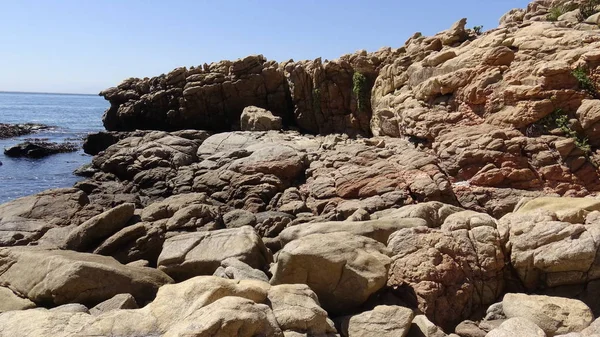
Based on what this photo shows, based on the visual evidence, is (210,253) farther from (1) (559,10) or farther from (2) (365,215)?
(1) (559,10)

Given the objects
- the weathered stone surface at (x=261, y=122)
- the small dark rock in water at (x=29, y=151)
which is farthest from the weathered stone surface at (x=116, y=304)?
the small dark rock in water at (x=29, y=151)

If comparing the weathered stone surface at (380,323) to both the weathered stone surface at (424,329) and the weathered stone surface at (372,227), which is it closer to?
the weathered stone surface at (424,329)

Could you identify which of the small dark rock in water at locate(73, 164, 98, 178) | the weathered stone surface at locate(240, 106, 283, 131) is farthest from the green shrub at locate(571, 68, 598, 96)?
the small dark rock in water at locate(73, 164, 98, 178)

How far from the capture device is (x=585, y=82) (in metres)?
20.1

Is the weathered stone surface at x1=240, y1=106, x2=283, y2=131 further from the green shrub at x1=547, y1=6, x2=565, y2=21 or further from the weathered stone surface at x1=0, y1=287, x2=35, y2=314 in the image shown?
the weathered stone surface at x1=0, y1=287, x2=35, y2=314

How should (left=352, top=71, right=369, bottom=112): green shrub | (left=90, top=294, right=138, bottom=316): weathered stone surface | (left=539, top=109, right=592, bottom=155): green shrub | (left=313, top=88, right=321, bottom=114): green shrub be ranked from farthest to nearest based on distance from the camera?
(left=313, top=88, right=321, bottom=114): green shrub, (left=352, top=71, right=369, bottom=112): green shrub, (left=539, top=109, right=592, bottom=155): green shrub, (left=90, top=294, right=138, bottom=316): weathered stone surface

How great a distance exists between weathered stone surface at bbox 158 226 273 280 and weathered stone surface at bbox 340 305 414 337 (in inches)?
166

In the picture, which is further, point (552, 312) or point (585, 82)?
point (585, 82)

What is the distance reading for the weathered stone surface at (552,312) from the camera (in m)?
9.13

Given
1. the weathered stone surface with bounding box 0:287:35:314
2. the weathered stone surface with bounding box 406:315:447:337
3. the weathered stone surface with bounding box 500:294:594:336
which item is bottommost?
the weathered stone surface with bounding box 0:287:35:314

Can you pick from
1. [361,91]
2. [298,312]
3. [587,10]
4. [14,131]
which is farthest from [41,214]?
[14,131]

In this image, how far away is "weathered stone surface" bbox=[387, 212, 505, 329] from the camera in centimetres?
1035

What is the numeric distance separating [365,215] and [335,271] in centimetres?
695

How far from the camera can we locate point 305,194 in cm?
2292
